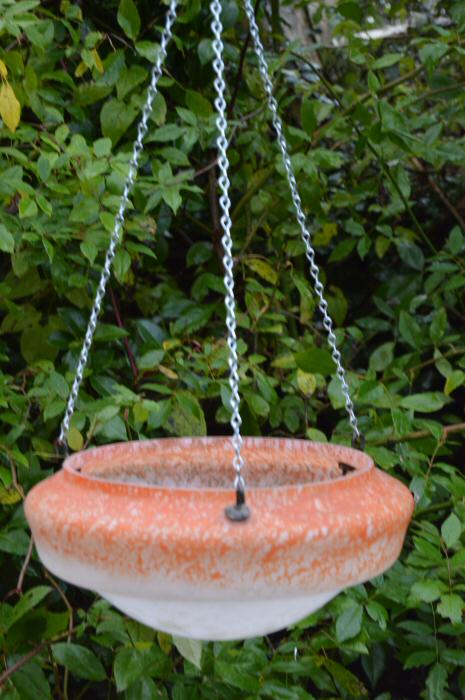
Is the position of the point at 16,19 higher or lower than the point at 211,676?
higher

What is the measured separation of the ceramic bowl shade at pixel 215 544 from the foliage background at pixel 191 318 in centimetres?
52

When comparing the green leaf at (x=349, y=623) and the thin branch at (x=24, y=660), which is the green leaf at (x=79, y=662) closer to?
the thin branch at (x=24, y=660)

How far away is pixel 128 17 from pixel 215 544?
117 cm

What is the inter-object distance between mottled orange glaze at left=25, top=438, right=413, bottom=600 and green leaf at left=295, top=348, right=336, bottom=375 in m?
0.44

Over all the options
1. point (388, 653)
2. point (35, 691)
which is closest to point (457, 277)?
point (388, 653)

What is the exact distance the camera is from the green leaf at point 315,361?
1339 millimetres

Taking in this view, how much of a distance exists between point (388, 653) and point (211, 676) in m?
0.80

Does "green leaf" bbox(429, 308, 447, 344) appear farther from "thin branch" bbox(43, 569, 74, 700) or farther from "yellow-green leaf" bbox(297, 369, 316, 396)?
"thin branch" bbox(43, 569, 74, 700)

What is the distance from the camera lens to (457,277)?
1965mm

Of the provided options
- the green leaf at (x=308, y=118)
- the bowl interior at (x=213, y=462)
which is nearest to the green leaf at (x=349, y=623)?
the bowl interior at (x=213, y=462)

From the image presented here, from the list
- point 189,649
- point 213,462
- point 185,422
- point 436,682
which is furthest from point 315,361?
point 436,682

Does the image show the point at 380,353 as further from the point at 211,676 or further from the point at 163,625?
the point at 163,625

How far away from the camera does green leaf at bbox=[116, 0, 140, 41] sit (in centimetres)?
163

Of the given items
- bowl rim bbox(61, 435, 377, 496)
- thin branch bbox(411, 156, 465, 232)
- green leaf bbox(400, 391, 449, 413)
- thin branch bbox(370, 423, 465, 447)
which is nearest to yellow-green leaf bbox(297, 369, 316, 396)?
thin branch bbox(370, 423, 465, 447)
